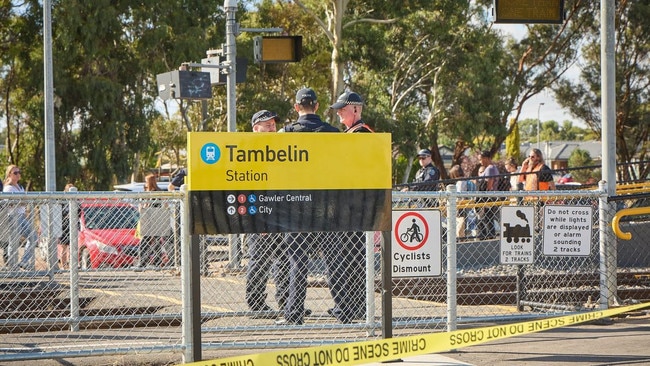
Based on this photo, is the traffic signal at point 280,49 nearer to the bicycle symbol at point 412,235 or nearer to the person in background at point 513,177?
the person in background at point 513,177

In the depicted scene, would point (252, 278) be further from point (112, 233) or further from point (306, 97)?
point (112, 233)

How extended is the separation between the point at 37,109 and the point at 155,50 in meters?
4.97

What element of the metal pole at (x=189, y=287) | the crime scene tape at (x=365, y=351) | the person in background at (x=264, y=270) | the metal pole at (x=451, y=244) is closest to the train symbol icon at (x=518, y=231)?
the metal pole at (x=451, y=244)

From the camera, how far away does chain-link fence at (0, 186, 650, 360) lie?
795 centimetres

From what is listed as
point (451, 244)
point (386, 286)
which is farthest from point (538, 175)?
Result: point (386, 286)

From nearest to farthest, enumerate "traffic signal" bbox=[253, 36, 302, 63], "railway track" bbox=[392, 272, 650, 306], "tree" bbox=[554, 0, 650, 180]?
"railway track" bbox=[392, 272, 650, 306] → "traffic signal" bbox=[253, 36, 302, 63] → "tree" bbox=[554, 0, 650, 180]

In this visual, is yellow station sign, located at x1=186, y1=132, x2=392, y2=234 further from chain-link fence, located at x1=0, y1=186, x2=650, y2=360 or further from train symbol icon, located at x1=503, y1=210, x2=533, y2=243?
train symbol icon, located at x1=503, y1=210, x2=533, y2=243

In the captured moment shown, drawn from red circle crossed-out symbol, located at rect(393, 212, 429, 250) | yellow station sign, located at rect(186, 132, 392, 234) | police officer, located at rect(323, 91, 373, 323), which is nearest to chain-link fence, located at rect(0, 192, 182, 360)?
yellow station sign, located at rect(186, 132, 392, 234)

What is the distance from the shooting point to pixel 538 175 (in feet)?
49.3

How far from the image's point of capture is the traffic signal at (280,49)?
15.9 meters

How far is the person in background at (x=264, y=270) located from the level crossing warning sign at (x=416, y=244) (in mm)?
1077

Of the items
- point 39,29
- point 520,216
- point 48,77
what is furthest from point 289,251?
point 39,29

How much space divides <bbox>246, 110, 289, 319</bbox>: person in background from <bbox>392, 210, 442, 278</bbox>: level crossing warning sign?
108 centimetres

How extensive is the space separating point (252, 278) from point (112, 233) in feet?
10.3
